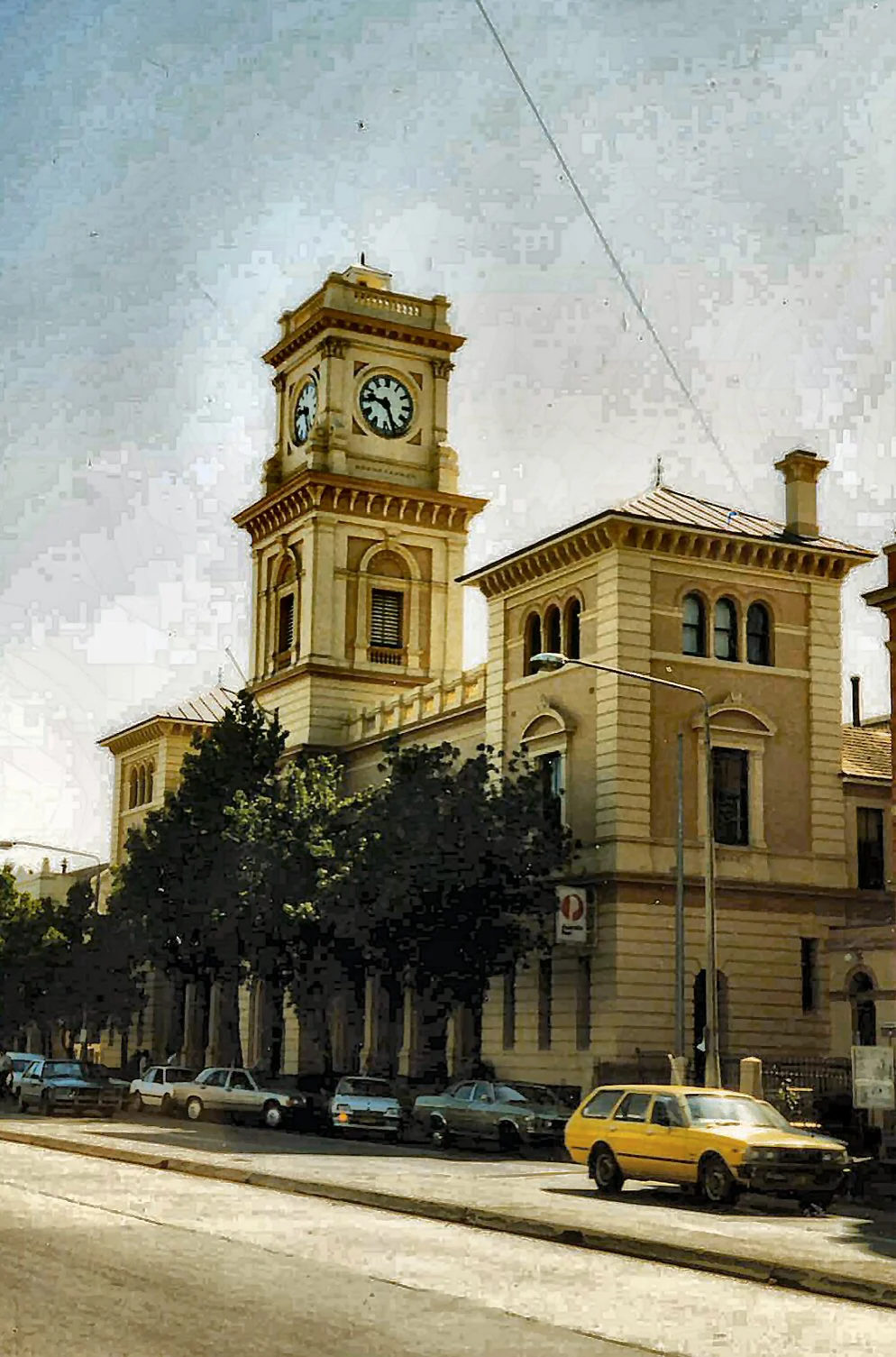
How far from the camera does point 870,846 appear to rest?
50594 mm

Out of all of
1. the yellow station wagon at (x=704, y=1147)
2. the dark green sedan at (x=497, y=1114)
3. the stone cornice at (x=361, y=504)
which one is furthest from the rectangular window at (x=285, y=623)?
the yellow station wagon at (x=704, y=1147)

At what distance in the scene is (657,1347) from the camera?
11586 millimetres

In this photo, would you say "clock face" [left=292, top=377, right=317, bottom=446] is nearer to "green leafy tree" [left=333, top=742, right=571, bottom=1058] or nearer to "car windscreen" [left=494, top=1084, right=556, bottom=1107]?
"green leafy tree" [left=333, top=742, right=571, bottom=1058]

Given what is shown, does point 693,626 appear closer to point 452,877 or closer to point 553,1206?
point 452,877

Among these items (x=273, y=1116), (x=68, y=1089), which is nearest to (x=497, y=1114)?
(x=273, y=1116)

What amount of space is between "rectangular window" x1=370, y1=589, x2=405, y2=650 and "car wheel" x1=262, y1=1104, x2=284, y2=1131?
25.7 metres

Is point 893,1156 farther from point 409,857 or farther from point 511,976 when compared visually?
point 511,976

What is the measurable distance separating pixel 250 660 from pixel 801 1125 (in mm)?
39578

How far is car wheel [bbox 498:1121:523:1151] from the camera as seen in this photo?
36000mm

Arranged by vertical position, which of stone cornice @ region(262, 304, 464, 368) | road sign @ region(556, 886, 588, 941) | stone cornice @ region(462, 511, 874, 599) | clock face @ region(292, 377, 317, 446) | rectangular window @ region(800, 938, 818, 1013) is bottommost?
rectangular window @ region(800, 938, 818, 1013)

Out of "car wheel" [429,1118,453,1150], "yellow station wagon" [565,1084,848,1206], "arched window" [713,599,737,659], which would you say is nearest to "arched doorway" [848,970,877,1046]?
"arched window" [713,599,737,659]

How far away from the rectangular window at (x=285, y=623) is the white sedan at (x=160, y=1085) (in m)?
21.5

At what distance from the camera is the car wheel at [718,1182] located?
22.9 metres

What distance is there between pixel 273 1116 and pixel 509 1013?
8239mm
